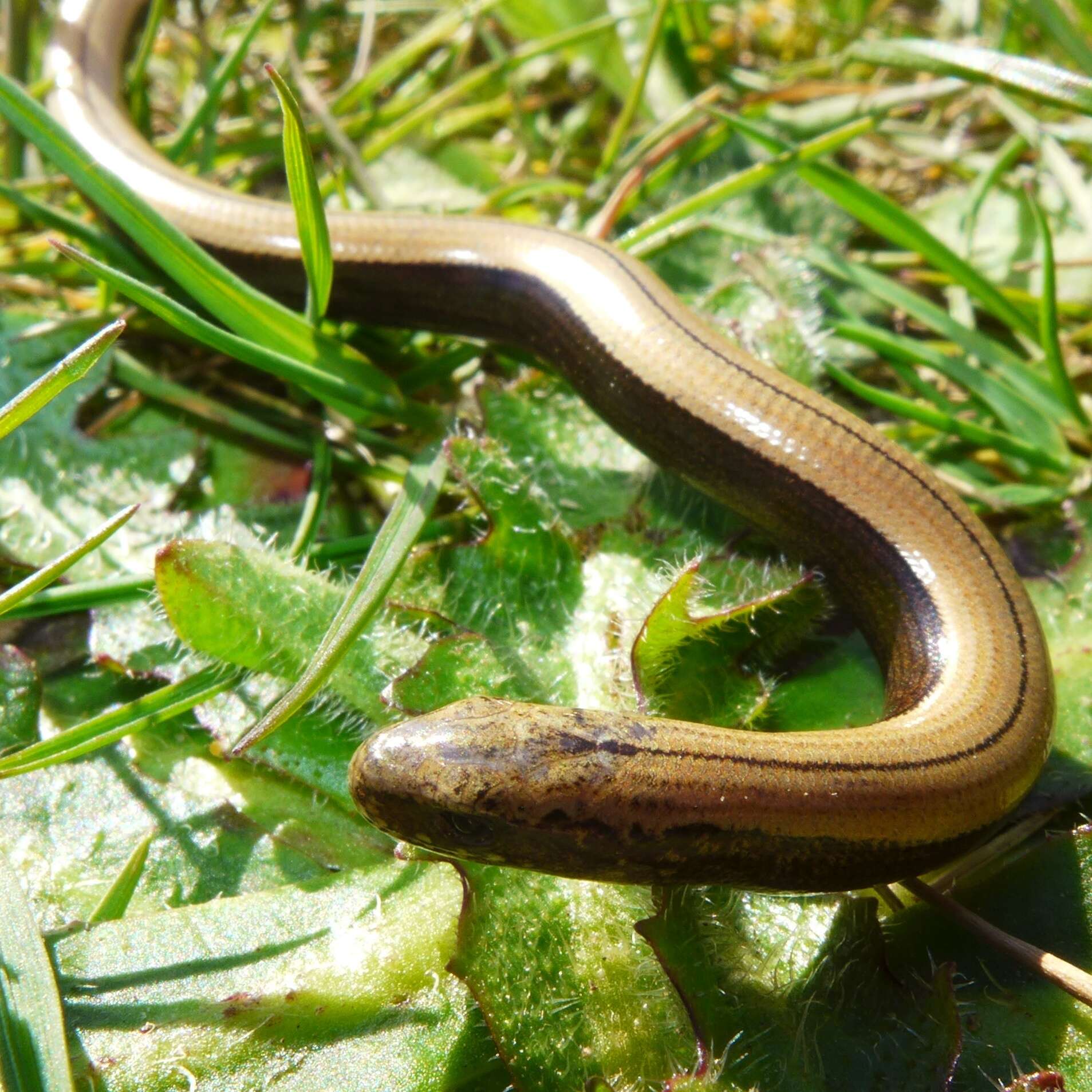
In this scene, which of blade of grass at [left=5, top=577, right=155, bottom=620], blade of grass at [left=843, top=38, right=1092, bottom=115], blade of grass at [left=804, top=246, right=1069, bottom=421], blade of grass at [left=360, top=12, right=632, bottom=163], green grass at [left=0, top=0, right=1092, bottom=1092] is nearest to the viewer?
green grass at [left=0, top=0, right=1092, bottom=1092]

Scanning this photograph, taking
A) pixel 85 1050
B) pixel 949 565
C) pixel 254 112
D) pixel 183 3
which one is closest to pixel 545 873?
pixel 85 1050

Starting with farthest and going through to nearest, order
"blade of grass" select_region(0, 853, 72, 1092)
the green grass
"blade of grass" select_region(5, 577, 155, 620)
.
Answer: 1. "blade of grass" select_region(5, 577, 155, 620)
2. the green grass
3. "blade of grass" select_region(0, 853, 72, 1092)

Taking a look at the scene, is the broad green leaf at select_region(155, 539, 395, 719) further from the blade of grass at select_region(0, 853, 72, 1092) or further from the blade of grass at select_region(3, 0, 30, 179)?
the blade of grass at select_region(3, 0, 30, 179)

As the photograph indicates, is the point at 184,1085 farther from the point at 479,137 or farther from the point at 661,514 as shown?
the point at 479,137

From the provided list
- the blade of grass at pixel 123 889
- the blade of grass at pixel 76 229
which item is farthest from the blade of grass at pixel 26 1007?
the blade of grass at pixel 76 229

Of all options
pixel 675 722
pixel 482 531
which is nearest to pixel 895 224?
pixel 482 531

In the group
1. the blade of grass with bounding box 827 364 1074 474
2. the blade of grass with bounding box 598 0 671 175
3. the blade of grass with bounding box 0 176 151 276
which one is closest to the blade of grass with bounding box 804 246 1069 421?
the blade of grass with bounding box 827 364 1074 474

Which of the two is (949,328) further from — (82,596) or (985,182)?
(82,596)
